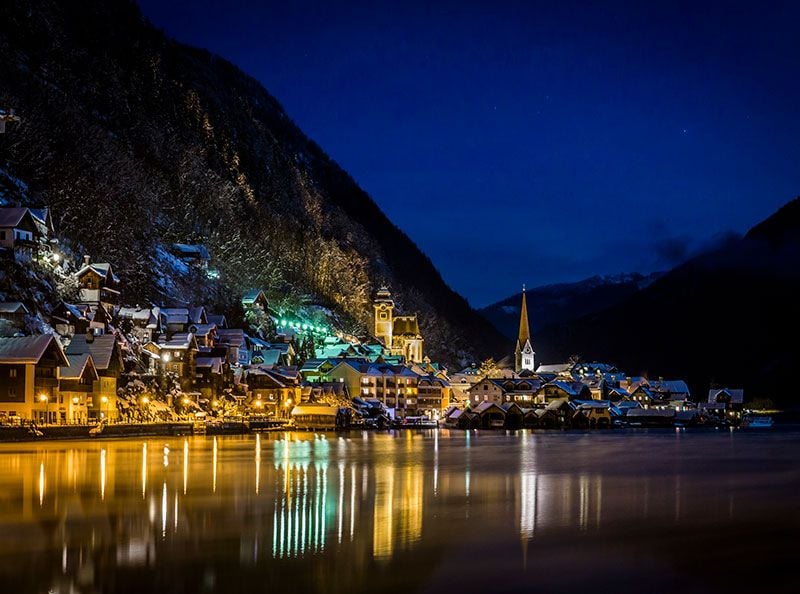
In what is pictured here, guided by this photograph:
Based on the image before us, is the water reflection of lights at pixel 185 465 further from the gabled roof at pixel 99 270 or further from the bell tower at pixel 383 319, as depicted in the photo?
the bell tower at pixel 383 319

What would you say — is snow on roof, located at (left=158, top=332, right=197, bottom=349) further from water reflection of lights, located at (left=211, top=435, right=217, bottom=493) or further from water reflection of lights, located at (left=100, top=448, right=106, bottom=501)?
water reflection of lights, located at (left=100, top=448, right=106, bottom=501)

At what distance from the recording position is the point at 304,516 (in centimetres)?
2691

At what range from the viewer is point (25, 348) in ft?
219

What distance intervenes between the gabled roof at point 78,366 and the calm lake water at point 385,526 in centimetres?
2474

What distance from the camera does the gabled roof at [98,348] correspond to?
75562 mm

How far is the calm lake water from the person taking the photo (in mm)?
18641

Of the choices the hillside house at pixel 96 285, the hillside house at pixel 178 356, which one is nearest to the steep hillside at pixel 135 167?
the hillside house at pixel 96 285

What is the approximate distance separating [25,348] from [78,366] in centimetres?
541

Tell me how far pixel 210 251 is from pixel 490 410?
55.1m

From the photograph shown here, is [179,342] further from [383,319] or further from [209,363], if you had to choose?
[383,319]

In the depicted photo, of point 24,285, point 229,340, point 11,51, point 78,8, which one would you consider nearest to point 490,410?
point 229,340

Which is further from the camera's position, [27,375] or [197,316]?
[197,316]

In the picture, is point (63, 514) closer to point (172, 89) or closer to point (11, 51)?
point (11, 51)

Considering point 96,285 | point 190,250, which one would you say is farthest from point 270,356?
point 96,285
